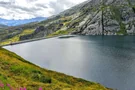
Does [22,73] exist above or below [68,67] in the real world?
above

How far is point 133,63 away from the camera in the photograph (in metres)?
117

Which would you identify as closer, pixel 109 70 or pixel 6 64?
pixel 6 64

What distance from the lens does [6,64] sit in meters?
47.5

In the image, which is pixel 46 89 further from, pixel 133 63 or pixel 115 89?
pixel 133 63

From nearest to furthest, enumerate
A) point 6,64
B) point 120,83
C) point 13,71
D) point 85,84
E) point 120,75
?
1. point 13,71
2. point 6,64
3. point 85,84
4. point 120,83
5. point 120,75

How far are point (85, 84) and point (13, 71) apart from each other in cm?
2697

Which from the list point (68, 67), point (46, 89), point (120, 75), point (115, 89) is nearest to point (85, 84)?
point (115, 89)

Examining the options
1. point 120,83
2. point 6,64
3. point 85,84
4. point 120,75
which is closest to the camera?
point 6,64

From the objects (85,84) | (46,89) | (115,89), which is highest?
(46,89)

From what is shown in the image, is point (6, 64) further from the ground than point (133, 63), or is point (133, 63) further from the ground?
point (6, 64)

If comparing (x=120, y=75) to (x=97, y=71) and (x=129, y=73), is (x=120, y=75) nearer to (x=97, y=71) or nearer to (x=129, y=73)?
(x=129, y=73)

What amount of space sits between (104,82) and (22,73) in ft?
165

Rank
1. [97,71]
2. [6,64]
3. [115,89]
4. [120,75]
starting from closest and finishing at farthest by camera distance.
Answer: [6,64]
[115,89]
[120,75]
[97,71]

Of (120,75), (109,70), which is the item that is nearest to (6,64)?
(120,75)
